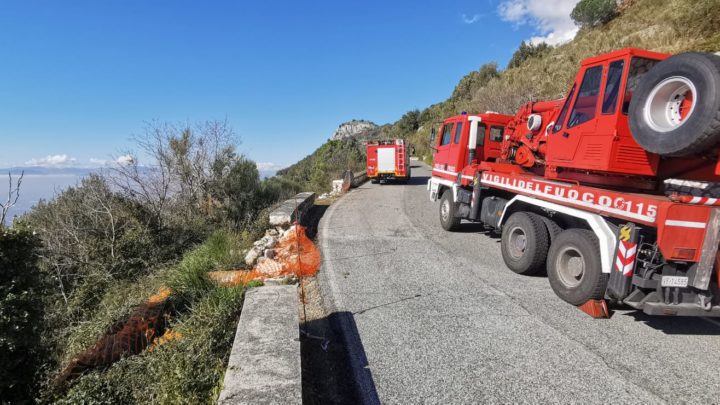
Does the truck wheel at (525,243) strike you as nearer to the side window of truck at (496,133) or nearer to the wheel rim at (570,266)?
the wheel rim at (570,266)

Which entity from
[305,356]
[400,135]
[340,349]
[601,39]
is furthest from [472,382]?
[400,135]

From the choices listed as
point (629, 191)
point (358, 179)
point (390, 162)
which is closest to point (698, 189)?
point (629, 191)

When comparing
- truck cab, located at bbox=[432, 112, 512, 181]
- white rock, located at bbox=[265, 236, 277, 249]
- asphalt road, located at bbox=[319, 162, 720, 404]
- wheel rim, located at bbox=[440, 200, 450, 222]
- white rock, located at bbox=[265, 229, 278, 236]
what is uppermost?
truck cab, located at bbox=[432, 112, 512, 181]

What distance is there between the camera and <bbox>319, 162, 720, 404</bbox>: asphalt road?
10.5 feet

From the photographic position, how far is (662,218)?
372 centimetres

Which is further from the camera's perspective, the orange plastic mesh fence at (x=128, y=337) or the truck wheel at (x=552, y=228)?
the truck wheel at (x=552, y=228)

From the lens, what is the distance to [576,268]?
4961 millimetres

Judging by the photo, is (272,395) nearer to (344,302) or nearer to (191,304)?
(344,302)

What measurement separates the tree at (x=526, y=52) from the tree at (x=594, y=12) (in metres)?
5.16

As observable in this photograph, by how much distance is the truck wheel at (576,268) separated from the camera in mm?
4496

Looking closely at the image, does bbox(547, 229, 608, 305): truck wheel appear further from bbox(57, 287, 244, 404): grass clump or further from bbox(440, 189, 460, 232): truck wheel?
bbox(57, 287, 244, 404): grass clump

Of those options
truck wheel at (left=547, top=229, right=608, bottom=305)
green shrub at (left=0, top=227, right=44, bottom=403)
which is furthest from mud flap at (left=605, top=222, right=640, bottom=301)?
green shrub at (left=0, top=227, right=44, bottom=403)

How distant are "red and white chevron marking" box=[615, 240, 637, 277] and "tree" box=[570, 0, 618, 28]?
30.6 metres

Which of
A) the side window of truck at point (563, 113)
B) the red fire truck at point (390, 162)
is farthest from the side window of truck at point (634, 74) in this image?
the red fire truck at point (390, 162)
